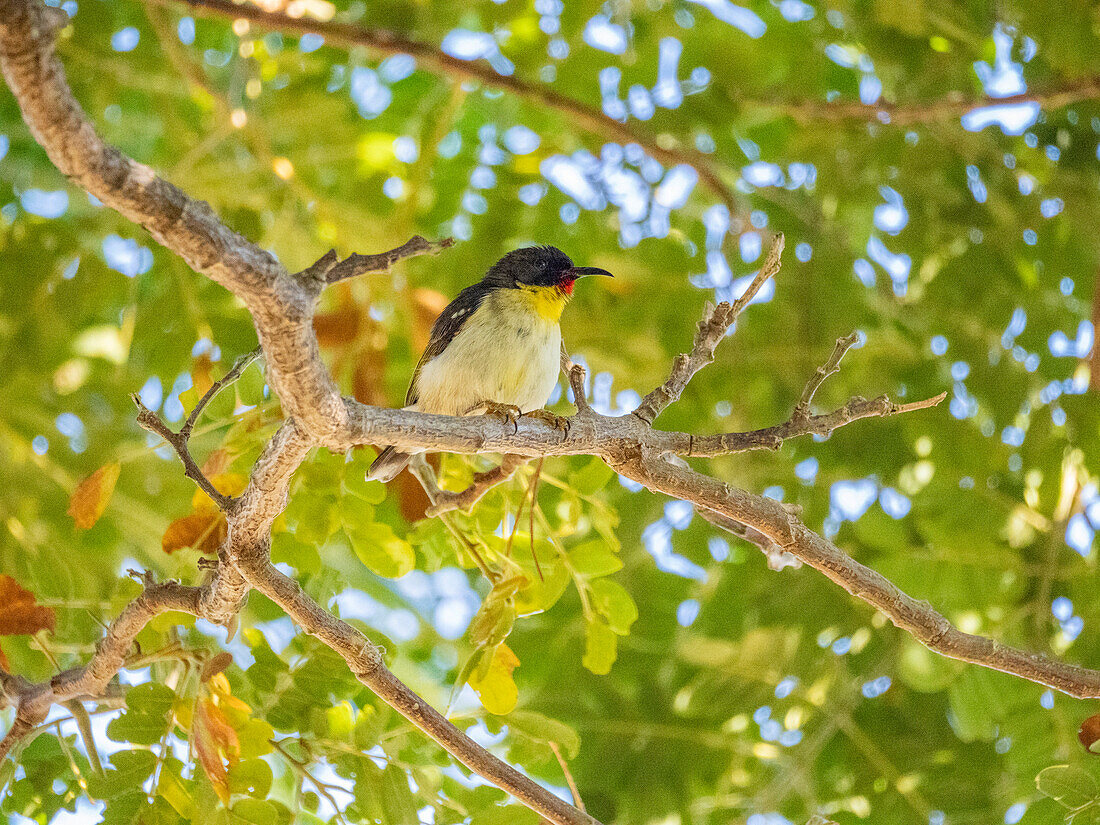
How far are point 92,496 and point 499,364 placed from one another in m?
1.41

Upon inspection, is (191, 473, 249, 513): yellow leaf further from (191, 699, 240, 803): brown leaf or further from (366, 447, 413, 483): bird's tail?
(191, 699, 240, 803): brown leaf

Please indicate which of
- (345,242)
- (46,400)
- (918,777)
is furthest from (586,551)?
(46,400)

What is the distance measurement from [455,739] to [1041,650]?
251 cm

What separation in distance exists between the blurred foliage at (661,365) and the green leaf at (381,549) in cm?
1

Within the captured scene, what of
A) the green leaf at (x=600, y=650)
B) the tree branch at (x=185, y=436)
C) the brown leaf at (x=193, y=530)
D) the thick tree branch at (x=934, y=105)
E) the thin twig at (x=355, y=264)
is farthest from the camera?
the thick tree branch at (x=934, y=105)

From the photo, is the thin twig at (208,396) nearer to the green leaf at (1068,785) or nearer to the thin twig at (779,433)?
the thin twig at (779,433)

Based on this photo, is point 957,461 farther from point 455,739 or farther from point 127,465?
point 127,465

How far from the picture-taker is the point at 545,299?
3.73m

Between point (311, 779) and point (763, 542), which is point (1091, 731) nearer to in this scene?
point (763, 542)

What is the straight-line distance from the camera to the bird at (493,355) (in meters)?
3.39

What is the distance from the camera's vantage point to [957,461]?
409 centimetres

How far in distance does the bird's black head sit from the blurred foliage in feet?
1.31

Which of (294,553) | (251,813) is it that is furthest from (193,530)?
(251,813)

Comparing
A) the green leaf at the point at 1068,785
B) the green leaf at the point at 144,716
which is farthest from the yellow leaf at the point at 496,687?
the green leaf at the point at 1068,785
